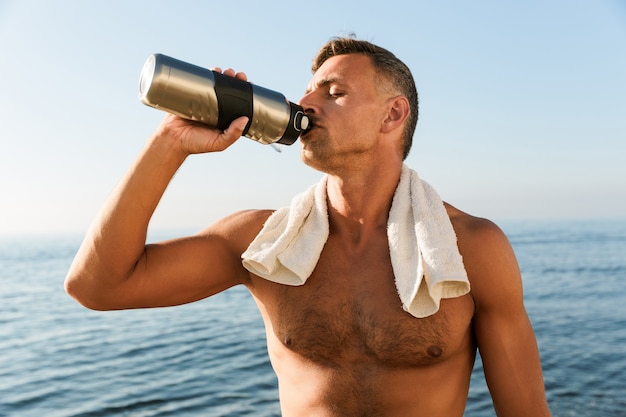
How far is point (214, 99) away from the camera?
2.04 meters

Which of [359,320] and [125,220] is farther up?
[125,220]

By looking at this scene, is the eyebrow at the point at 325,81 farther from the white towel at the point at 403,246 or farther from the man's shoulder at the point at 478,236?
the man's shoulder at the point at 478,236

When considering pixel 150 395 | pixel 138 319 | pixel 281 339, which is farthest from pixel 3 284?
pixel 281 339

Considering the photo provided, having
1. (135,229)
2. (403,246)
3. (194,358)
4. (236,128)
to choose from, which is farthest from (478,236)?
(194,358)

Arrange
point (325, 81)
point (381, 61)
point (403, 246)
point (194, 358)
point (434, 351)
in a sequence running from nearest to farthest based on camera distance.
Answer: point (434, 351) < point (403, 246) < point (325, 81) < point (381, 61) < point (194, 358)

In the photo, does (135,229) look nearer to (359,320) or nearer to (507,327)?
(359,320)

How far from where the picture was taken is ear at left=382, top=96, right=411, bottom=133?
2730 mm

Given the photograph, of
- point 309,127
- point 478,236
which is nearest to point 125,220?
point 309,127

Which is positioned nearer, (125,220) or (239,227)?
(125,220)

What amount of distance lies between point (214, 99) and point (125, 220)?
50 cm

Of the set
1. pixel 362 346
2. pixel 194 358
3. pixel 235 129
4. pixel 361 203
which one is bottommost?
pixel 194 358

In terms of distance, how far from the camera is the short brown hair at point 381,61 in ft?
9.00

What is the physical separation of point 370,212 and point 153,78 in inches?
43.6

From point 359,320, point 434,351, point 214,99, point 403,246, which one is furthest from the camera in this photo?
point 403,246
